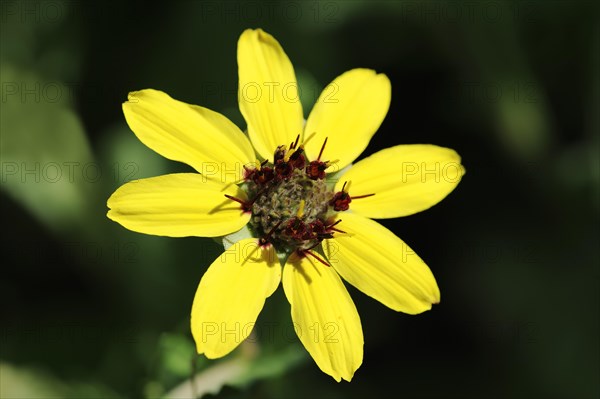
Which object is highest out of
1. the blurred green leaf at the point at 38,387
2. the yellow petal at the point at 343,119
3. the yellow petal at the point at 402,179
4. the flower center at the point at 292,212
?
the yellow petal at the point at 343,119

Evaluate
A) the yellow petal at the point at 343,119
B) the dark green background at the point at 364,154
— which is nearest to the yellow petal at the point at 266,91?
the yellow petal at the point at 343,119

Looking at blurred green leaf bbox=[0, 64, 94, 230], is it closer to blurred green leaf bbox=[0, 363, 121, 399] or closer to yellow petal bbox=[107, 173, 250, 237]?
blurred green leaf bbox=[0, 363, 121, 399]

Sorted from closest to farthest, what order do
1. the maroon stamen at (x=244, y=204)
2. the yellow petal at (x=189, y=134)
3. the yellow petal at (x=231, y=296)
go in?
the yellow petal at (x=231, y=296) < the yellow petal at (x=189, y=134) < the maroon stamen at (x=244, y=204)

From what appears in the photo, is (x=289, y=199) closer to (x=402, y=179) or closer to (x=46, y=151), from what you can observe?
(x=402, y=179)

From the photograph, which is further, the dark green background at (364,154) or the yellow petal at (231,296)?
the dark green background at (364,154)

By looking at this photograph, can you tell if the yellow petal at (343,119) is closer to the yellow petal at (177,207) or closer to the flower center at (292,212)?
the flower center at (292,212)

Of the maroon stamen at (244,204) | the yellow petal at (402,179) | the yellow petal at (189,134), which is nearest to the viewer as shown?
the yellow petal at (189,134)
